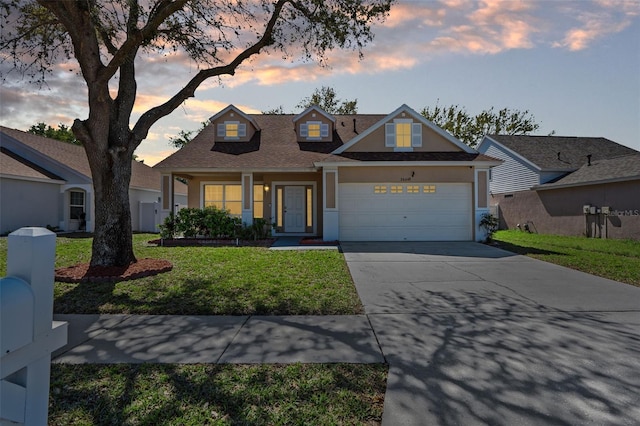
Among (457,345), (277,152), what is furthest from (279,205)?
(457,345)

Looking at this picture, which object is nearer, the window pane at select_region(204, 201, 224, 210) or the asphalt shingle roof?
the asphalt shingle roof

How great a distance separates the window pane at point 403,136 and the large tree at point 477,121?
21.0 meters

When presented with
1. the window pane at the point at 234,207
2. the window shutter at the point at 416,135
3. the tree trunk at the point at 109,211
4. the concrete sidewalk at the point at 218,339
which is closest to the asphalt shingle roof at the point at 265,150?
the window pane at the point at 234,207

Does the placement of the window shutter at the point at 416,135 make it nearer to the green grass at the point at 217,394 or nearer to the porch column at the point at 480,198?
the porch column at the point at 480,198

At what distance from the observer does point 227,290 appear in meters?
6.15

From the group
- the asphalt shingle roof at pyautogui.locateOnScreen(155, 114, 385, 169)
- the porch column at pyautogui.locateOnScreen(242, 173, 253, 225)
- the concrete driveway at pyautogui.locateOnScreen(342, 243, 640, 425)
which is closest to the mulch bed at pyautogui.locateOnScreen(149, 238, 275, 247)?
the porch column at pyautogui.locateOnScreen(242, 173, 253, 225)

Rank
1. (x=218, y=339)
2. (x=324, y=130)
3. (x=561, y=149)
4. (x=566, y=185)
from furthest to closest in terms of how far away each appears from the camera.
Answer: (x=561, y=149) < (x=324, y=130) < (x=566, y=185) < (x=218, y=339)

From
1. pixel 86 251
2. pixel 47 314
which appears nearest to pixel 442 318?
pixel 47 314

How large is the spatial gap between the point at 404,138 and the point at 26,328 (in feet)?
48.2

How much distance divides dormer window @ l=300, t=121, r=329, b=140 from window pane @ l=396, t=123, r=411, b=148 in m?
3.90

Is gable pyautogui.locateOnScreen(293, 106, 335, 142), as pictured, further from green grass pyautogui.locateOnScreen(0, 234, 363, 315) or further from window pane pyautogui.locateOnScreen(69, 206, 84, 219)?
window pane pyautogui.locateOnScreen(69, 206, 84, 219)

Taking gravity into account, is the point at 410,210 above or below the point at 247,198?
below

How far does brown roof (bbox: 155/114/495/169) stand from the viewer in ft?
46.0

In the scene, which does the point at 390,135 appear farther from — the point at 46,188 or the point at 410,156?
the point at 46,188
